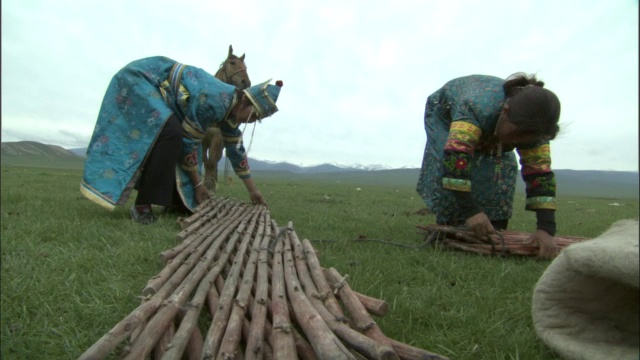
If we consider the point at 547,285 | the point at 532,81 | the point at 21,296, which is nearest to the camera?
the point at 547,285

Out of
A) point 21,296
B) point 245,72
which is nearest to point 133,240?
point 21,296

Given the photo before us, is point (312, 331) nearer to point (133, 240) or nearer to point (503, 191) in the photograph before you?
point (133, 240)

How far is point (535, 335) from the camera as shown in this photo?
4.96 ft

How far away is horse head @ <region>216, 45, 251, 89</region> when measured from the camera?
5520 millimetres

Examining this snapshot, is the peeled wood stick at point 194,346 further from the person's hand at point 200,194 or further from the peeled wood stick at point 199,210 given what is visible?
the person's hand at point 200,194

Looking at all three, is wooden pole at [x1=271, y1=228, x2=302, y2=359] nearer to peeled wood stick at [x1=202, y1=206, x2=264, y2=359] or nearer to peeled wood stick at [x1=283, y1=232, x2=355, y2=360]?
peeled wood stick at [x1=283, y1=232, x2=355, y2=360]

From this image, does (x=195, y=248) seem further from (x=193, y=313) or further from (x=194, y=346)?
(x=194, y=346)

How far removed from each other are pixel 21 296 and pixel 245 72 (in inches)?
170

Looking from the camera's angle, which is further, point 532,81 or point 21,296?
point 532,81

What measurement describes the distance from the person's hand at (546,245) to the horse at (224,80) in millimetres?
3747

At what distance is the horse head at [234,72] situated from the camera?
5.52 meters

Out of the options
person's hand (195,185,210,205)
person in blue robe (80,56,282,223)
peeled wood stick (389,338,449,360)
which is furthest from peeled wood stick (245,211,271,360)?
person's hand (195,185,210,205)

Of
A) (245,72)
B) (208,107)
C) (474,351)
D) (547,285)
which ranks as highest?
(245,72)

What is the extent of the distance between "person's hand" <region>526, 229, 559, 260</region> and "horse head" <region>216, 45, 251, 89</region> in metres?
3.92
